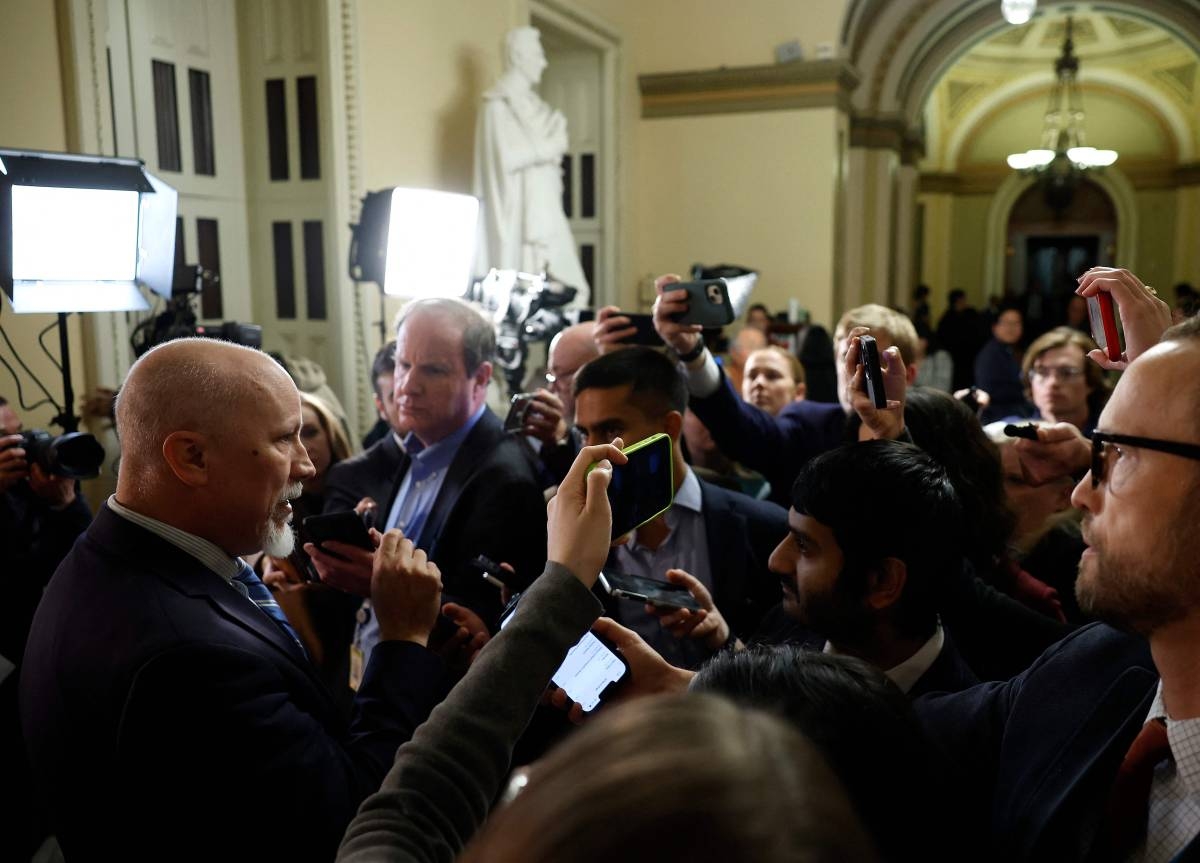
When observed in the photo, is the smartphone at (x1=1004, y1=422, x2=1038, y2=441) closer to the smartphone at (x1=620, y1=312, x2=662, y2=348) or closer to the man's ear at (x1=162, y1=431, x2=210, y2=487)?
the smartphone at (x1=620, y1=312, x2=662, y2=348)

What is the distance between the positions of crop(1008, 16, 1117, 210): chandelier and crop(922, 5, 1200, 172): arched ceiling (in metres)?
0.52

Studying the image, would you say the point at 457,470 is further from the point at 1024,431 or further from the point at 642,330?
the point at 1024,431

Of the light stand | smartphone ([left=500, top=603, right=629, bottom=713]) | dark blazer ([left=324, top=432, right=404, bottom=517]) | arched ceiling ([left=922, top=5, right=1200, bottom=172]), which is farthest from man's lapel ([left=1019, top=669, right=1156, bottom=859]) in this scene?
arched ceiling ([left=922, top=5, right=1200, bottom=172])

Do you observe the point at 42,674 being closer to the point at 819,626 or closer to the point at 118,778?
the point at 118,778

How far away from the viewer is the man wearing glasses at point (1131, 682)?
3.38 feet

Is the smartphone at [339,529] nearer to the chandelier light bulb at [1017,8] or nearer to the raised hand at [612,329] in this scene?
the raised hand at [612,329]

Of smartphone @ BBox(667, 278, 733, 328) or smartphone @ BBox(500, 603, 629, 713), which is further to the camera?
smartphone @ BBox(667, 278, 733, 328)

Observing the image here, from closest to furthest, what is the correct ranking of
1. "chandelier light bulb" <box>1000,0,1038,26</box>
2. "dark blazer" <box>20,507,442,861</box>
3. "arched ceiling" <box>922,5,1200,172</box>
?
1. "dark blazer" <box>20,507,442,861</box>
2. "chandelier light bulb" <box>1000,0,1038,26</box>
3. "arched ceiling" <box>922,5,1200,172</box>

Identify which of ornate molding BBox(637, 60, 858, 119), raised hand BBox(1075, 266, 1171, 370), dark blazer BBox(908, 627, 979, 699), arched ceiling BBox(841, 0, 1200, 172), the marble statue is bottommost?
dark blazer BBox(908, 627, 979, 699)

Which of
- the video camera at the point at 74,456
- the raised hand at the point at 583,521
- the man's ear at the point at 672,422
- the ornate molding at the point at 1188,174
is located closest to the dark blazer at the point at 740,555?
the man's ear at the point at 672,422

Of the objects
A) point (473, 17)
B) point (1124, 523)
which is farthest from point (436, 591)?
point (473, 17)

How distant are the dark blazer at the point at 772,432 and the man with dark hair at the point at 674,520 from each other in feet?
1.62

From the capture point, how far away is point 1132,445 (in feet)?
3.54

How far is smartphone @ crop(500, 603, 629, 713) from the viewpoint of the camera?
4.57ft
